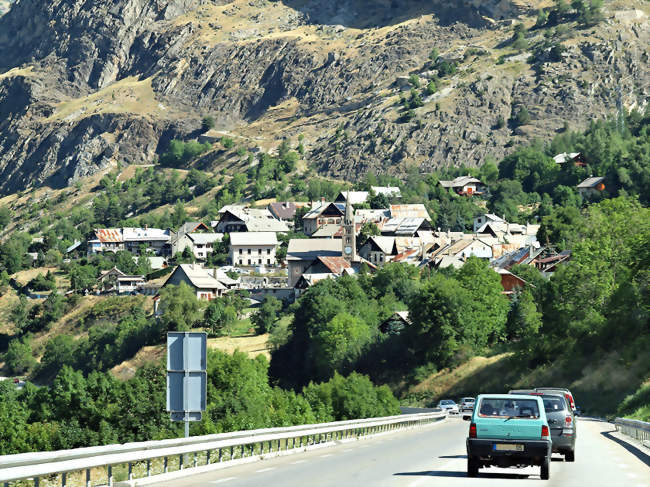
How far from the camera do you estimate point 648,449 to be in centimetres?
3441

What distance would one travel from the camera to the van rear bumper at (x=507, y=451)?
24594 millimetres

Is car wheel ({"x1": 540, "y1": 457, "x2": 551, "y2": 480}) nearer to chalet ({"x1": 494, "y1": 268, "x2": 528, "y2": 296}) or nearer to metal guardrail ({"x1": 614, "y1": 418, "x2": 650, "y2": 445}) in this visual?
metal guardrail ({"x1": 614, "y1": 418, "x2": 650, "y2": 445})

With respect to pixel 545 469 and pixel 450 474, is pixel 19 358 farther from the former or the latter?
pixel 545 469

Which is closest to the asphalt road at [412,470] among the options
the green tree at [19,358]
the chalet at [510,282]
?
the chalet at [510,282]

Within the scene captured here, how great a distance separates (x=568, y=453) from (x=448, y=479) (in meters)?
7.53

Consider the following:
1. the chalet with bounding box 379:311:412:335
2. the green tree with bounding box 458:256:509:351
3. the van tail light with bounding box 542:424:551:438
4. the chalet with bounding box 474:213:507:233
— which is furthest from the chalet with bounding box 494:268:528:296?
the van tail light with bounding box 542:424:551:438

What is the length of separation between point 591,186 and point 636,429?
155 meters

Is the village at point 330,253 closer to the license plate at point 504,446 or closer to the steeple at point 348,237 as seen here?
the steeple at point 348,237

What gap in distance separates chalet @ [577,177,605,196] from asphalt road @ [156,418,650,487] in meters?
155

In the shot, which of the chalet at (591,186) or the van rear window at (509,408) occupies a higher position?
the chalet at (591,186)

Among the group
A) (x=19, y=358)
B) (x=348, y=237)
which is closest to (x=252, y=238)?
(x=348, y=237)

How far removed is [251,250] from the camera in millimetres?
187500

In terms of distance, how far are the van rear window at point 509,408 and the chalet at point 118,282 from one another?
147m

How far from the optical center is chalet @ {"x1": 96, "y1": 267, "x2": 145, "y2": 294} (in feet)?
566
